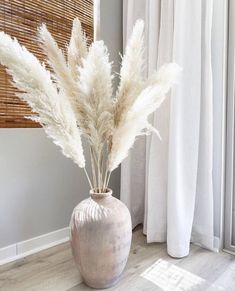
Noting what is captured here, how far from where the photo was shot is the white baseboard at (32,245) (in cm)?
146

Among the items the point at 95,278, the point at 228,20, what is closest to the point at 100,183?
the point at 95,278

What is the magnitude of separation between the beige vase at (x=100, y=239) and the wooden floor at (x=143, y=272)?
103 millimetres

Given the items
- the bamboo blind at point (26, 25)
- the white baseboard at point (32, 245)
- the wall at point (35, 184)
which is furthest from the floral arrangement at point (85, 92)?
the white baseboard at point (32, 245)

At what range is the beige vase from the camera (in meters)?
1.14

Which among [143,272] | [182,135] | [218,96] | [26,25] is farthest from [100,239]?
[26,25]

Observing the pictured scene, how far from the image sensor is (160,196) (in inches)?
63.6

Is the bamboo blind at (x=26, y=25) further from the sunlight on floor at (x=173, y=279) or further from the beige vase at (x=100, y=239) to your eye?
the sunlight on floor at (x=173, y=279)

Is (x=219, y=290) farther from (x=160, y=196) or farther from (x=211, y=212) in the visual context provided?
(x=160, y=196)

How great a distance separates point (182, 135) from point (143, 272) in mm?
774

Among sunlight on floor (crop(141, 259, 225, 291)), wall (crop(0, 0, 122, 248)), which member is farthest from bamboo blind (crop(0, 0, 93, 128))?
sunlight on floor (crop(141, 259, 225, 291))

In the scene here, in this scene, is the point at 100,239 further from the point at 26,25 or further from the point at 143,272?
the point at 26,25

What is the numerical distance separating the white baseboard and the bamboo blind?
696 mm

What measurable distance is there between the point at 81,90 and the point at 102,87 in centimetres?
8

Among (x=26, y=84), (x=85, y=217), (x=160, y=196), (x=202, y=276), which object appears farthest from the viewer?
(x=160, y=196)
